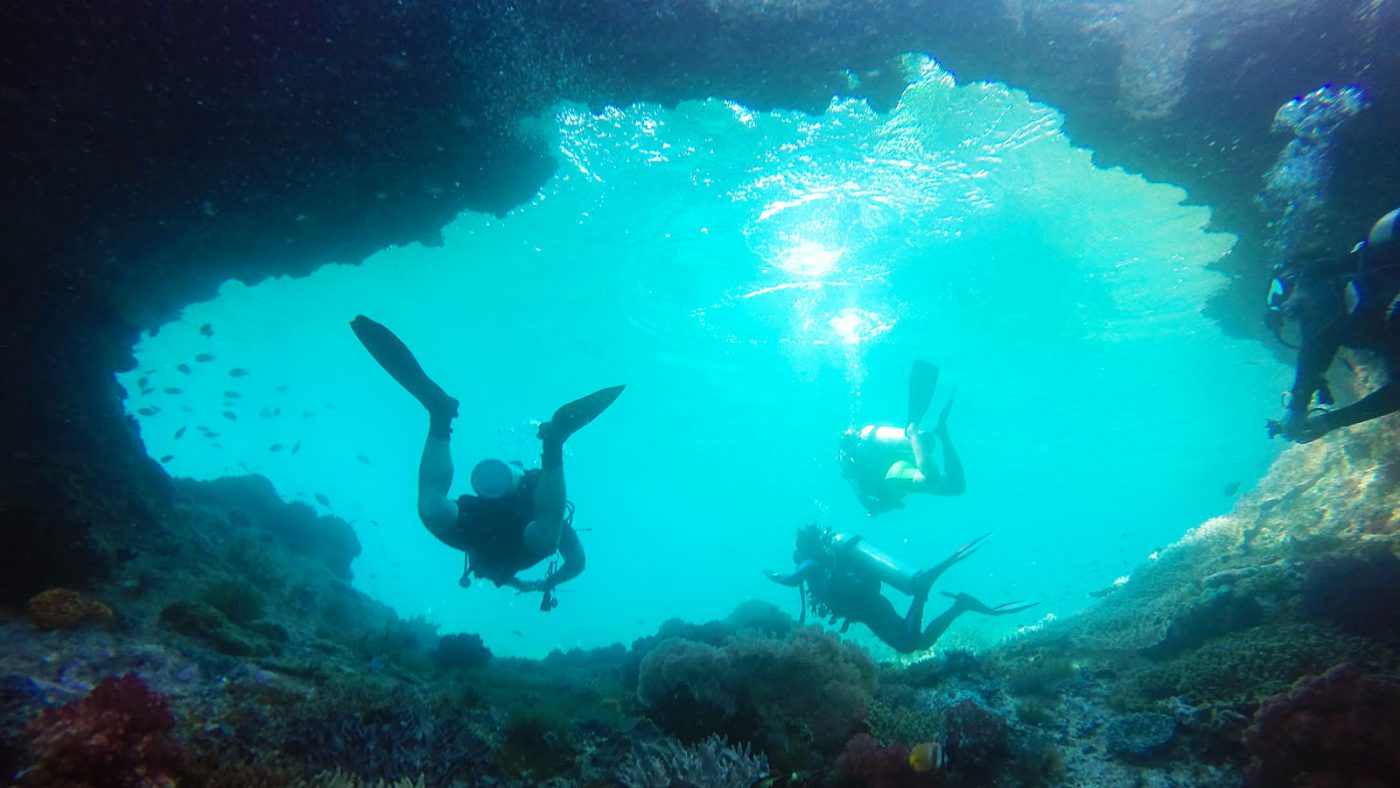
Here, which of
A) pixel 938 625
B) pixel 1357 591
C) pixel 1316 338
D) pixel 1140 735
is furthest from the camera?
pixel 938 625

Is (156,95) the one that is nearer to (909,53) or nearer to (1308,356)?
(909,53)

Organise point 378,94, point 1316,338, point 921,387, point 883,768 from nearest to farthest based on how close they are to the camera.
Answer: point 883,768
point 1316,338
point 378,94
point 921,387

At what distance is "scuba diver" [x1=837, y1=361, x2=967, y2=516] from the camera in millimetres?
12242

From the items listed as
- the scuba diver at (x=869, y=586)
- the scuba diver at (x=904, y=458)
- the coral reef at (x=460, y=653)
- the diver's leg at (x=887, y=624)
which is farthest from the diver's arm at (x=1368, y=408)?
the coral reef at (x=460, y=653)

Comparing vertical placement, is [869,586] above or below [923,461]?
below

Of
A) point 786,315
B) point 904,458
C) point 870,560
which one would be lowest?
point 870,560

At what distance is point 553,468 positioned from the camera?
306 inches

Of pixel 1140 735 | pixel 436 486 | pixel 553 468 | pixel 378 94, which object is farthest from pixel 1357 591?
pixel 378 94

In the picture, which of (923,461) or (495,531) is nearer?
(495,531)

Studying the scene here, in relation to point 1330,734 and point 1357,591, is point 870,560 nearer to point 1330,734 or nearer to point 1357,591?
point 1357,591

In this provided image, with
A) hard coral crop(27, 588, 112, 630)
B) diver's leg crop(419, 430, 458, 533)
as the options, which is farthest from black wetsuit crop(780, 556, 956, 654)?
hard coral crop(27, 588, 112, 630)

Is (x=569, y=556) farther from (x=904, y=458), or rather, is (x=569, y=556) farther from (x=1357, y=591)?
(x=1357, y=591)

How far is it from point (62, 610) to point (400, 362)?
12.8 ft

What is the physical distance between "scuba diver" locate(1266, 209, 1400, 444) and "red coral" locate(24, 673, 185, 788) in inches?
393
